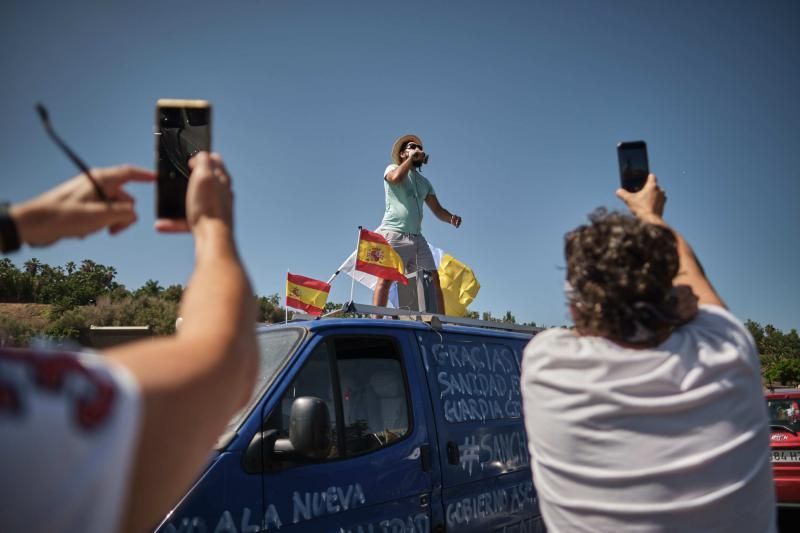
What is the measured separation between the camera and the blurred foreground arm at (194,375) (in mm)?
717

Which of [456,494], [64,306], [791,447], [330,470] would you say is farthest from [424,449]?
[64,306]

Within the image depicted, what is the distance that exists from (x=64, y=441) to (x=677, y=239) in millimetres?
1640

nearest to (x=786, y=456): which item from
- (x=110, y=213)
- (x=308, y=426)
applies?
(x=308, y=426)

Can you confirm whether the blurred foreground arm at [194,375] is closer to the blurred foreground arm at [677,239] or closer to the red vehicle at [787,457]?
the blurred foreground arm at [677,239]

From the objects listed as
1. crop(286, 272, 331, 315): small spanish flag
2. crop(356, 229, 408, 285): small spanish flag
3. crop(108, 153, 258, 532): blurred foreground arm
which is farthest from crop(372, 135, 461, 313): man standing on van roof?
crop(108, 153, 258, 532): blurred foreground arm

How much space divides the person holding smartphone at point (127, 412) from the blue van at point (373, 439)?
181cm

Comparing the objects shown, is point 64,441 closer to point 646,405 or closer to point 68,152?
point 68,152

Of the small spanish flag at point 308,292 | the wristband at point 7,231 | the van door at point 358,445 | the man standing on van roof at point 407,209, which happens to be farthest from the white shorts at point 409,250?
the wristband at point 7,231

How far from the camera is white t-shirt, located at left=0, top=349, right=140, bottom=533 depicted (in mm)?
621

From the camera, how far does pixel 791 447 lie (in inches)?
286

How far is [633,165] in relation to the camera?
6.44 ft

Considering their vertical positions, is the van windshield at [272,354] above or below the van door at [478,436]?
above

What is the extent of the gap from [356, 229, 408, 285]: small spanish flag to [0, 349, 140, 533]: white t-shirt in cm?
503

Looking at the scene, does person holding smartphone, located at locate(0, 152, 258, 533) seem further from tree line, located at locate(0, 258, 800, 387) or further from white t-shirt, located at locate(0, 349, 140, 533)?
tree line, located at locate(0, 258, 800, 387)
